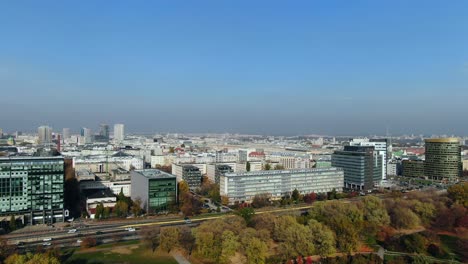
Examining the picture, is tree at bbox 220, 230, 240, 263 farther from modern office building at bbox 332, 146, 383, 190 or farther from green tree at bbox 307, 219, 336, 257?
modern office building at bbox 332, 146, 383, 190

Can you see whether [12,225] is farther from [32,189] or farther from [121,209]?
[121,209]

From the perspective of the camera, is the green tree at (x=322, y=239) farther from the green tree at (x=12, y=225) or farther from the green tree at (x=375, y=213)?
the green tree at (x=12, y=225)

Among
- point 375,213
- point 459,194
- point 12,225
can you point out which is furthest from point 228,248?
point 459,194

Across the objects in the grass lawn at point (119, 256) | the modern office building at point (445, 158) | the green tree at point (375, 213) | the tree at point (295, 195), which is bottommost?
the grass lawn at point (119, 256)

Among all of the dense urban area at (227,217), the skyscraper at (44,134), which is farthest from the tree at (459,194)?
the skyscraper at (44,134)

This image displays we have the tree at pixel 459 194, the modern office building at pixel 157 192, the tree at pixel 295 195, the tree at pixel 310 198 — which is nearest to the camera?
the tree at pixel 459 194

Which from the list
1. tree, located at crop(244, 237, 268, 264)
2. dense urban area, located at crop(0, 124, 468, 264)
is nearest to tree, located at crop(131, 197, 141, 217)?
dense urban area, located at crop(0, 124, 468, 264)
